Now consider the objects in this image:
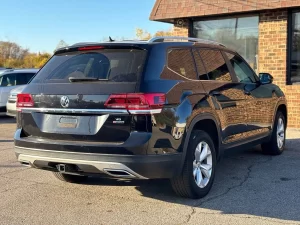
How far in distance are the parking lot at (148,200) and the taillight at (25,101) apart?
3.82 ft

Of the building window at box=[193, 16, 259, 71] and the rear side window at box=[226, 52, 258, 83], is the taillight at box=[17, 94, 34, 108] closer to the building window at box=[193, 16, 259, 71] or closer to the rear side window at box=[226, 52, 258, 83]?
the rear side window at box=[226, 52, 258, 83]

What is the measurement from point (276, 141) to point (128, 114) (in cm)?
420

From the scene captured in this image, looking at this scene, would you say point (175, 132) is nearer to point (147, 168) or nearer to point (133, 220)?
point (147, 168)

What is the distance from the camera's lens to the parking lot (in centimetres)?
446

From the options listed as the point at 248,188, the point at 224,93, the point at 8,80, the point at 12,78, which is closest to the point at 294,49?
the point at 224,93

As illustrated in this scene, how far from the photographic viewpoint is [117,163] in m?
4.31

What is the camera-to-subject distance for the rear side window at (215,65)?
5645mm

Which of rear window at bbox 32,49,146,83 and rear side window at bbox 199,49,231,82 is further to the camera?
rear side window at bbox 199,49,231,82

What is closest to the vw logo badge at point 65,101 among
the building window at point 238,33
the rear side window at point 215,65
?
the rear side window at point 215,65

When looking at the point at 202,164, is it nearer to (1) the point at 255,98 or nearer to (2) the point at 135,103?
(2) the point at 135,103

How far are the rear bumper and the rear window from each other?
2.72 ft

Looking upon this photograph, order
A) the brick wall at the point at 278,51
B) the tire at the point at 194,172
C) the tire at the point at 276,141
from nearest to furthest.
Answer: the tire at the point at 194,172, the tire at the point at 276,141, the brick wall at the point at 278,51

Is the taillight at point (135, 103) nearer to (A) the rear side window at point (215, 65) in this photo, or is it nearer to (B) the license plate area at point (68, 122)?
(B) the license plate area at point (68, 122)

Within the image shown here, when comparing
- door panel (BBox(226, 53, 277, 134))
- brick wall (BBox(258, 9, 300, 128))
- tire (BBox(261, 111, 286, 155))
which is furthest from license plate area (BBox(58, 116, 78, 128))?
brick wall (BBox(258, 9, 300, 128))
